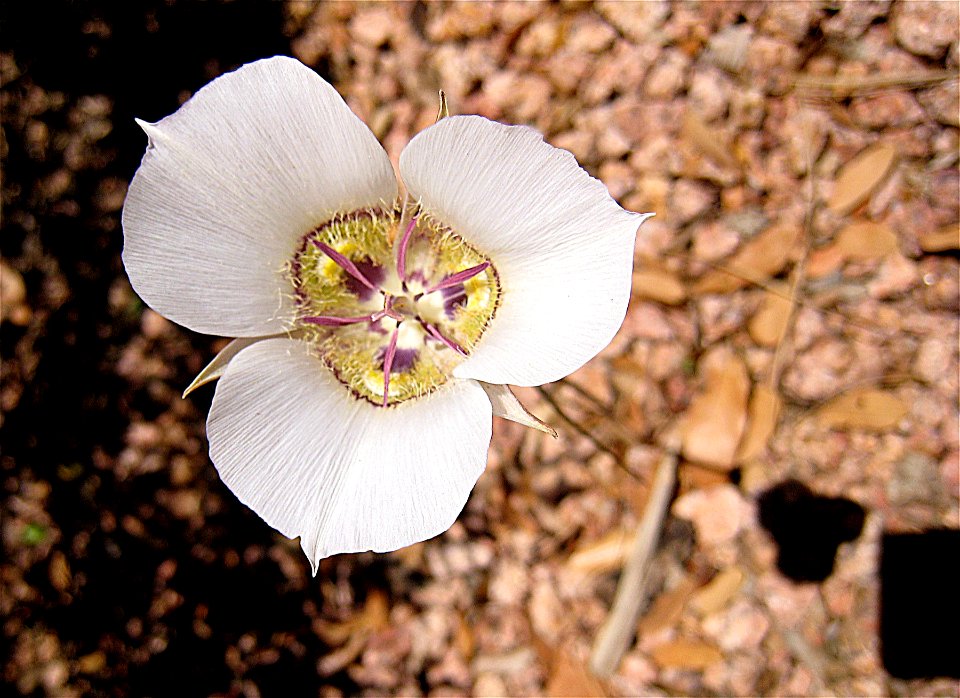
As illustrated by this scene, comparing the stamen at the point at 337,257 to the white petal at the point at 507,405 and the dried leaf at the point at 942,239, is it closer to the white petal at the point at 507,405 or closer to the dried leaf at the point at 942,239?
the white petal at the point at 507,405

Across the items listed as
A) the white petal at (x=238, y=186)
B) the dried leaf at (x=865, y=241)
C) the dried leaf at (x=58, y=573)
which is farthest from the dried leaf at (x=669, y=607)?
the dried leaf at (x=58, y=573)

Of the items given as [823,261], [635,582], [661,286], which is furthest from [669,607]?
[823,261]

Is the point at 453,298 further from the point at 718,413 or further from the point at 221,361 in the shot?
the point at 718,413

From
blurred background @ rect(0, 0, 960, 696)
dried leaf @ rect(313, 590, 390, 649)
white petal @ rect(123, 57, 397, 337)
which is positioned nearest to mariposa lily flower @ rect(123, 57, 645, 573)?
white petal @ rect(123, 57, 397, 337)

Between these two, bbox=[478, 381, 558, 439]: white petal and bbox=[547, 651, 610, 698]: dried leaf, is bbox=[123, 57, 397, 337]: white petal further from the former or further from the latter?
bbox=[547, 651, 610, 698]: dried leaf

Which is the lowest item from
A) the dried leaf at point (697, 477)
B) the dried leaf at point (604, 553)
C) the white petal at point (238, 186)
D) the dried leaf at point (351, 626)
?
the dried leaf at point (351, 626)

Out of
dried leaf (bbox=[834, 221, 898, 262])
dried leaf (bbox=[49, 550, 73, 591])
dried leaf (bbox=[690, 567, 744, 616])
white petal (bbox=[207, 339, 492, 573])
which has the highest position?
white petal (bbox=[207, 339, 492, 573])

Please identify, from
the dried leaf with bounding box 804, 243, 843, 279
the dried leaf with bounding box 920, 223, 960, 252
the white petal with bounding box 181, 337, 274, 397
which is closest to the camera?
the white petal with bounding box 181, 337, 274, 397
